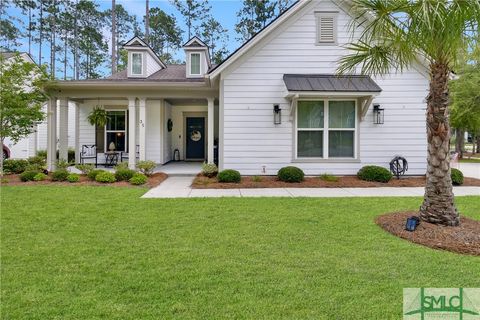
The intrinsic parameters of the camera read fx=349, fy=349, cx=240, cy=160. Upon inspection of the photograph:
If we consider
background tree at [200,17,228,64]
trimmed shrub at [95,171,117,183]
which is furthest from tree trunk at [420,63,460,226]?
background tree at [200,17,228,64]

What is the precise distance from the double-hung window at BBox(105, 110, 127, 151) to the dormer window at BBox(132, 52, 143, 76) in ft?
7.33

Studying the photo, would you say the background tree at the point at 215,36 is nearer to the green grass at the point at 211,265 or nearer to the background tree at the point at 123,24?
the background tree at the point at 123,24

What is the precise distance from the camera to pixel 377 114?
10930 millimetres

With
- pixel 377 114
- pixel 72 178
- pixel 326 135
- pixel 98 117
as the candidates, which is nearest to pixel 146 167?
pixel 72 178

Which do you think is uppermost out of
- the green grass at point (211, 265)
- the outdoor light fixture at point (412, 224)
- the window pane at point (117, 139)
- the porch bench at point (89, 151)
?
the window pane at point (117, 139)

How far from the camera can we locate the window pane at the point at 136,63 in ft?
48.4

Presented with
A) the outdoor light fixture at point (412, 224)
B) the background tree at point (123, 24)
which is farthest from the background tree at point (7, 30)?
the outdoor light fixture at point (412, 224)

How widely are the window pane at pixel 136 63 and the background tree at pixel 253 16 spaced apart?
17522mm

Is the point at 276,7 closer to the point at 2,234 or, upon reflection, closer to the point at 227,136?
the point at 227,136

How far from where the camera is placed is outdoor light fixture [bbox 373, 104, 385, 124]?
1091cm

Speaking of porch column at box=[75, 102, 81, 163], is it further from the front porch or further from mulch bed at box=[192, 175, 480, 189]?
mulch bed at box=[192, 175, 480, 189]

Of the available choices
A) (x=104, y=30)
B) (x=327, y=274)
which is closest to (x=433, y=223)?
(x=327, y=274)

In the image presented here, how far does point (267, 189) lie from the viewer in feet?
31.1

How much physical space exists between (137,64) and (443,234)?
13286 millimetres
